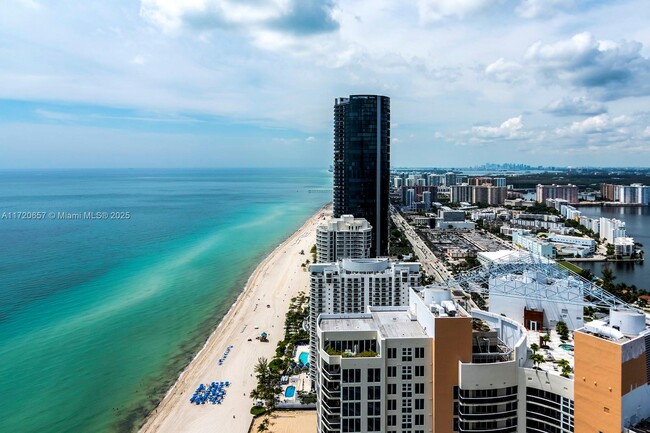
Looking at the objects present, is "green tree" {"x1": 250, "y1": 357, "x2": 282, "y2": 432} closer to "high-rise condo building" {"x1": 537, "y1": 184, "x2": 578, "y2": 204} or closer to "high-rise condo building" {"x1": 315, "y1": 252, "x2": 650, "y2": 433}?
"high-rise condo building" {"x1": 315, "y1": 252, "x2": 650, "y2": 433}

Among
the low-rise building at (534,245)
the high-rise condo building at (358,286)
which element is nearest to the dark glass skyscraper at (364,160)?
the low-rise building at (534,245)

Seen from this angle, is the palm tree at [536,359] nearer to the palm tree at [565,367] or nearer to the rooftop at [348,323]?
the palm tree at [565,367]

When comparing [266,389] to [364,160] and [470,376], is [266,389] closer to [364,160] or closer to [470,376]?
[470,376]

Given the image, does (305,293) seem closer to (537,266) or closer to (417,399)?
(537,266)

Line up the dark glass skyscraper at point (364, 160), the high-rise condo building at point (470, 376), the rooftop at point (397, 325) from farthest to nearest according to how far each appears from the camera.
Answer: the dark glass skyscraper at point (364, 160) < the rooftop at point (397, 325) < the high-rise condo building at point (470, 376)

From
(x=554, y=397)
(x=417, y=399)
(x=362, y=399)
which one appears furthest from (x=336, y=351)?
(x=554, y=397)
